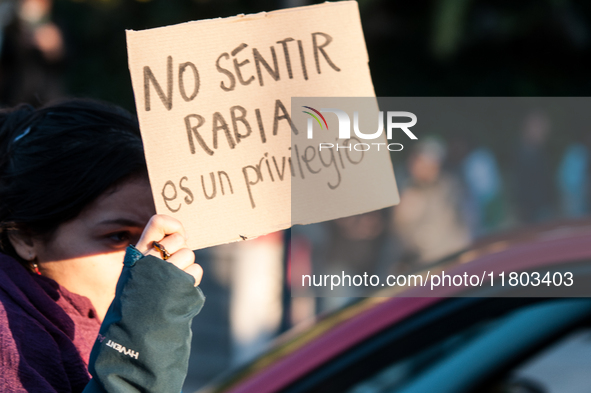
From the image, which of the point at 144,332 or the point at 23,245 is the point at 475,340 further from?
the point at 23,245

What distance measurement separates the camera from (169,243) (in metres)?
1.23

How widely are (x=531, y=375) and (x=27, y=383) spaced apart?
1.20 meters

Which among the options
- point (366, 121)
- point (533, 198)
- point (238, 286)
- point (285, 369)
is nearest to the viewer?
point (366, 121)

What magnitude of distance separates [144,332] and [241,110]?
0.52 meters

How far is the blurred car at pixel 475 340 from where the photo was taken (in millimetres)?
1608

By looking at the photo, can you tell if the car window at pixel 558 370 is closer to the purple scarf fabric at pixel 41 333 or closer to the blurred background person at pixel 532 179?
the purple scarf fabric at pixel 41 333

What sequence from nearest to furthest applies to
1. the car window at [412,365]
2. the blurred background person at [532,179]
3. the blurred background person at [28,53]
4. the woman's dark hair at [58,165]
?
the woman's dark hair at [58,165] < the car window at [412,365] < the blurred background person at [28,53] < the blurred background person at [532,179]

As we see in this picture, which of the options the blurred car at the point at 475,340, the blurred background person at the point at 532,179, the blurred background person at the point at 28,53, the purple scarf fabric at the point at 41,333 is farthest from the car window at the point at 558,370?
the blurred background person at the point at 532,179

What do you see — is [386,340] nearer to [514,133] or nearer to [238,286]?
[238,286]

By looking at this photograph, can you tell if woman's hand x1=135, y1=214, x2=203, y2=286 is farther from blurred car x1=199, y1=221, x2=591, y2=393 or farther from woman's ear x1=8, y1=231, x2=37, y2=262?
blurred car x1=199, y1=221, x2=591, y2=393

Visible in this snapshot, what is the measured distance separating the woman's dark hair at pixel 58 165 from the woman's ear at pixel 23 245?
14 mm

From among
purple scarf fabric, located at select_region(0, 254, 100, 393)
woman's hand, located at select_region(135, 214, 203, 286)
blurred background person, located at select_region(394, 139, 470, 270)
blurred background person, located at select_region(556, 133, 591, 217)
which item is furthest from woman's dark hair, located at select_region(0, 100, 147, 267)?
blurred background person, located at select_region(556, 133, 591, 217)

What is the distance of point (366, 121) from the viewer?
145 centimetres

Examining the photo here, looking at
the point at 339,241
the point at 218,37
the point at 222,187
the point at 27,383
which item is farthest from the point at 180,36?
the point at 339,241
